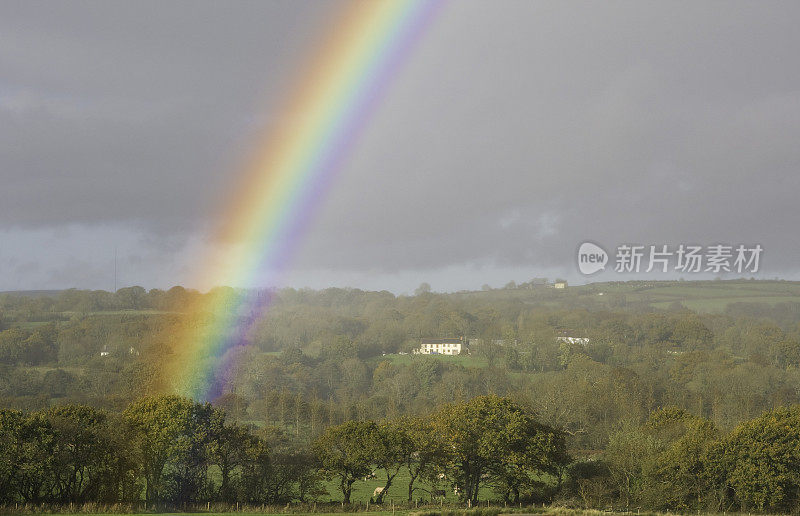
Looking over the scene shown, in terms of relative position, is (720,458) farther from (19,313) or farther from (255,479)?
(19,313)

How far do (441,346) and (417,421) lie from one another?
13805cm

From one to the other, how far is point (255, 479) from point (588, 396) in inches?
2458

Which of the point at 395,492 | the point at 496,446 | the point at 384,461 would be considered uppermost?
the point at 496,446

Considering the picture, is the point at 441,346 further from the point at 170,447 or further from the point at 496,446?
the point at 170,447

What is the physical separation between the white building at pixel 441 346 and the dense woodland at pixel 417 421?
947 centimetres

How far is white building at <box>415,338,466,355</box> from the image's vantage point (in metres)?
188

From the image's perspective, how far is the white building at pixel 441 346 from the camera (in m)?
188

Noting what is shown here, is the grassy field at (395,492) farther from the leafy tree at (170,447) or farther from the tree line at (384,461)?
the leafy tree at (170,447)

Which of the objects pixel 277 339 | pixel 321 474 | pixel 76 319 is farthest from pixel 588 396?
pixel 76 319

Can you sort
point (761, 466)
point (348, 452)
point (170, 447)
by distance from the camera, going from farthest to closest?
point (348, 452) → point (170, 447) → point (761, 466)

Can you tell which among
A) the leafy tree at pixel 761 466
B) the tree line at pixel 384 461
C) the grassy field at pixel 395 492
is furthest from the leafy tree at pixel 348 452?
the leafy tree at pixel 761 466

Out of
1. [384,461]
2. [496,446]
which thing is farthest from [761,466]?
[384,461]

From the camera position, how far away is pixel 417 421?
2122 inches

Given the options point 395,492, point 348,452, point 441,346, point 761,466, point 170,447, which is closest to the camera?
point 761,466
